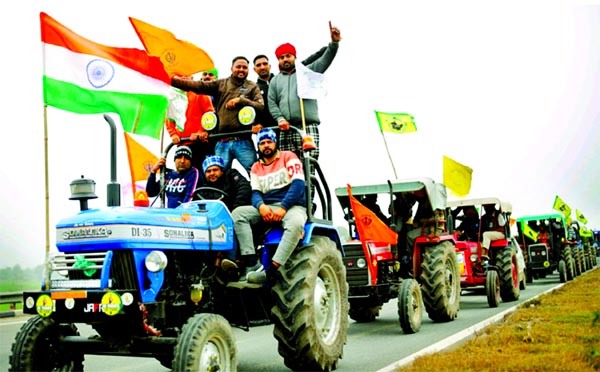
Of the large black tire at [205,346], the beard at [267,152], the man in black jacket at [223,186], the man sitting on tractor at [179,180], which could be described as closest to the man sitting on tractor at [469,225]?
the beard at [267,152]

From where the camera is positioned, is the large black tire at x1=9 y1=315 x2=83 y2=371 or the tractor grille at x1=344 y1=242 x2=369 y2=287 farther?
the tractor grille at x1=344 y1=242 x2=369 y2=287

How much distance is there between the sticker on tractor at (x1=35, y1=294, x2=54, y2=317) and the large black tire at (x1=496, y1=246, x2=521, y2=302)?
12.6 metres

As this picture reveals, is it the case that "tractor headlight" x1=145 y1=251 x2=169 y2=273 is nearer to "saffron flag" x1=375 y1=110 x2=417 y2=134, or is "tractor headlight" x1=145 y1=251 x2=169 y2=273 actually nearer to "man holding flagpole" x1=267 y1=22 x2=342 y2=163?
"man holding flagpole" x1=267 y1=22 x2=342 y2=163

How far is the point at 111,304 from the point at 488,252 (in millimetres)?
13342

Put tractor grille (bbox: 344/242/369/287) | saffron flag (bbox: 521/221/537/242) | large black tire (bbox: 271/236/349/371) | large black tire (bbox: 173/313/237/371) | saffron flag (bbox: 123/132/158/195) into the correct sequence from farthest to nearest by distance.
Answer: saffron flag (bbox: 521/221/537/242)
tractor grille (bbox: 344/242/369/287)
saffron flag (bbox: 123/132/158/195)
large black tire (bbox: 271/236/349/371)
large black tire (bbox: 173/313/237/371)

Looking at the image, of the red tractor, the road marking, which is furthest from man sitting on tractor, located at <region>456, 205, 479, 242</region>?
the road marking

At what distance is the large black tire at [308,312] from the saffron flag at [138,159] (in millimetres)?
2911

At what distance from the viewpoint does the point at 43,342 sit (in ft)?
18.3

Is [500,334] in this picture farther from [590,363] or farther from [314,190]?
[314,190]

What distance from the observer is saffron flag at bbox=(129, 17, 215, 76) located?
380 inches

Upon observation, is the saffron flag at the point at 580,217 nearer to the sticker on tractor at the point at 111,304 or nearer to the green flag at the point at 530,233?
the green flag at the point at 530,233

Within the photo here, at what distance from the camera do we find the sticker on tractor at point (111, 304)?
5.17m

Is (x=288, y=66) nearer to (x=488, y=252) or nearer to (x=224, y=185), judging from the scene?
(x=224, y=185)

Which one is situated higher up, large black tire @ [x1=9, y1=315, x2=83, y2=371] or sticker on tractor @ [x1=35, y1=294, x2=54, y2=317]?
sticker on tractor @ [x1=35, y1=294, x2=54, y2=317]
